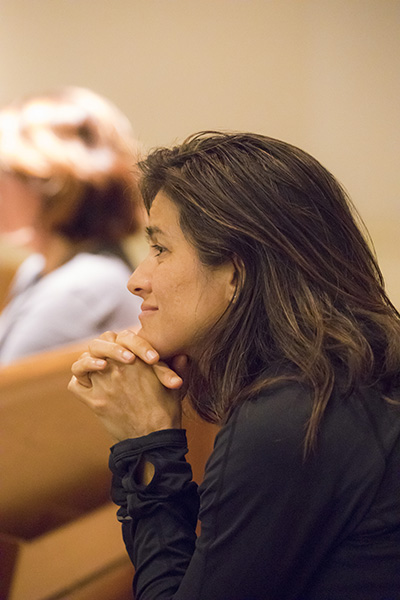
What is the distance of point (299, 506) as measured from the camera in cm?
80

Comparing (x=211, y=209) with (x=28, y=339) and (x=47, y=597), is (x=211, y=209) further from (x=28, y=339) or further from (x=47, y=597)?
(x=47, y=597)

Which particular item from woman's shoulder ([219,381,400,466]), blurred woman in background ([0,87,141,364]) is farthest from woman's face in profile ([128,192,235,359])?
blurred woman in background ([0,87,141,364])

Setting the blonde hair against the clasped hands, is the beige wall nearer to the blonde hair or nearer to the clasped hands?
the blonde hair

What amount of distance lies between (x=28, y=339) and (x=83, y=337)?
167 millimetres

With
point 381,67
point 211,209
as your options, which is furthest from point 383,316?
point 381,67

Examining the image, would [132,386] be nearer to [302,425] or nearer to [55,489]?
[302,425]

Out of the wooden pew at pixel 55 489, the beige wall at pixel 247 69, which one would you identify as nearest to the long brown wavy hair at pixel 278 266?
the wooden pew at pixel 55 489

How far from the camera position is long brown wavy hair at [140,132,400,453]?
90 centimetres

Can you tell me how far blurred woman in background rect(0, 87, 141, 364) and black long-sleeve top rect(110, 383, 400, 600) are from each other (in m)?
1.22

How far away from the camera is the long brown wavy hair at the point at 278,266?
2.97 feet

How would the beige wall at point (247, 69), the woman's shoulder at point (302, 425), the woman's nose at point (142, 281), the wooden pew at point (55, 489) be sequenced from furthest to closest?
the beige wall at point (247, 69) → the wooden pew at point (55, 489) → the woman's nose at point (142, 281) → the woman's shoulder at point (302, 425)

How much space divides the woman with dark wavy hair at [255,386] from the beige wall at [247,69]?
1961mm

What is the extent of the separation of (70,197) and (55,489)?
37.9 inches

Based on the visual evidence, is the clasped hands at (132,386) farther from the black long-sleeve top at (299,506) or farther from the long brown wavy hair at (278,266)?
the black long-sleeve top at (299,506)
